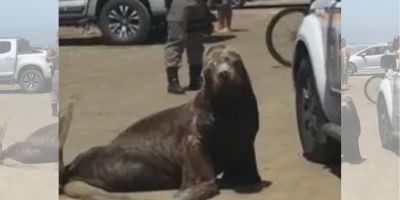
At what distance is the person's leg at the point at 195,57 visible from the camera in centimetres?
495

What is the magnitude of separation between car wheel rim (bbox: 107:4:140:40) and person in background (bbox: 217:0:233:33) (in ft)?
1.43

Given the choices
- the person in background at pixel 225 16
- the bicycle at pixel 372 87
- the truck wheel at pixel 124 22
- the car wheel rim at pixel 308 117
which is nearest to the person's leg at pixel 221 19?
the person in background at pixel 225 16

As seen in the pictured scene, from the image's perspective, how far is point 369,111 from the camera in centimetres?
479

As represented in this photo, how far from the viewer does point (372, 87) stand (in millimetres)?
4770

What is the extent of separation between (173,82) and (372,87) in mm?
1048

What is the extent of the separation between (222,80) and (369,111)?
30.7 inches

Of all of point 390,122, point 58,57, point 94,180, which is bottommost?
point 94,180

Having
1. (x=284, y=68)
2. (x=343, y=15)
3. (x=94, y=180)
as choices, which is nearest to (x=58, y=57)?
(x=94, y=180)

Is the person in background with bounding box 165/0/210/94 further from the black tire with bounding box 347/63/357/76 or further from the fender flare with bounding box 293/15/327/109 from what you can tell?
the black tire with bounding box 347/63/357/76

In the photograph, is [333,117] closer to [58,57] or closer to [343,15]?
[343,15]

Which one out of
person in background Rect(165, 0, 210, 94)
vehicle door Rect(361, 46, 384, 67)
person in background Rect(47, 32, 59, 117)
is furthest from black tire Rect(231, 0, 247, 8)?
person in background Rect(47, 32, 59, 117)

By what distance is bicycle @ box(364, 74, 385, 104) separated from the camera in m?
4.76

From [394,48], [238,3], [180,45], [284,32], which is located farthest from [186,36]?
[394,48]

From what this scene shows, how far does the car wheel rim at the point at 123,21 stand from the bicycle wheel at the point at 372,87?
4.07 ft
